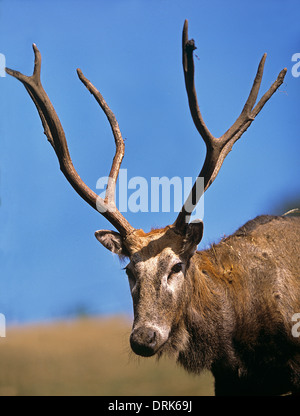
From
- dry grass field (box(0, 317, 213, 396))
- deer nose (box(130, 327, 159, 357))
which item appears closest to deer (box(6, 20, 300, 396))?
deer nose (box(130, 327, 159, 357))

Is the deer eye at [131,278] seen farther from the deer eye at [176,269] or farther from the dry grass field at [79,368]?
the dry grass field at [79,368]

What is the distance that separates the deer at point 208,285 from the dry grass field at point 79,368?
2663mm

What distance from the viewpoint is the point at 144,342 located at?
5641 millimetres

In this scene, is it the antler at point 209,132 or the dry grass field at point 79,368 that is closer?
the antler at point 209,132

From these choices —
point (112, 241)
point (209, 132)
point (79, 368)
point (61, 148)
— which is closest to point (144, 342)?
point (112, 241)

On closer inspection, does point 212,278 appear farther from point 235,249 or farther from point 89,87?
point 89,87

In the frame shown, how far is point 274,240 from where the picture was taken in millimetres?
7230

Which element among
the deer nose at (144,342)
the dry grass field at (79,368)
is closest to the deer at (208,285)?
the deer nose at (144,342)

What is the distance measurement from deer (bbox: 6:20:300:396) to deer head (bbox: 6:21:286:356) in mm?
13

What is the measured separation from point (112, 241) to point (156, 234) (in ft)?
2.21

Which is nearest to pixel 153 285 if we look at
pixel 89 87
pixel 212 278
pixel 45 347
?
pixel 212 278

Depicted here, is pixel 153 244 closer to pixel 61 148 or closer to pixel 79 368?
pixel 61 148

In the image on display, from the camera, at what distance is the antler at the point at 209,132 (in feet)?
20.6
